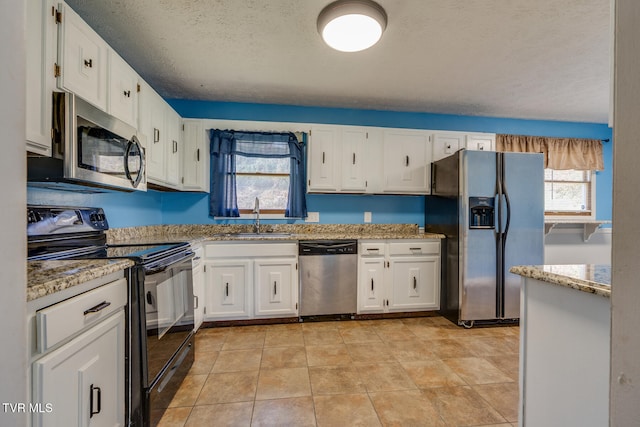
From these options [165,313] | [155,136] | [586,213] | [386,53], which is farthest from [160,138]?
[586,213]

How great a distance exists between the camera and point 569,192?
3830mm

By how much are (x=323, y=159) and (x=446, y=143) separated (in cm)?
150

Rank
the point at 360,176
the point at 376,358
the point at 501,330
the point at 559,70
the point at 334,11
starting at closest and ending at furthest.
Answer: the point at 334,11
the point at 376,358
the point at 559,70
the point at 501,330
the point at 360,176

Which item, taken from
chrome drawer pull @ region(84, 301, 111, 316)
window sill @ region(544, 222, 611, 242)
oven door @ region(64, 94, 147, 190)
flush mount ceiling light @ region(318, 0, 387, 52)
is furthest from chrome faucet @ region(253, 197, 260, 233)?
window sill @ region(544, 222, 611, 242)

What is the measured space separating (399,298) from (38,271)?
279 centimetres

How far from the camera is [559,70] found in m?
2.50

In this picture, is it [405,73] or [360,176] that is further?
[360,176]

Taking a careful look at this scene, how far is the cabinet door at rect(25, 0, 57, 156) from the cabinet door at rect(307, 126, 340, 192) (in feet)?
7.13

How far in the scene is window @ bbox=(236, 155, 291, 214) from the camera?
10.6 ft

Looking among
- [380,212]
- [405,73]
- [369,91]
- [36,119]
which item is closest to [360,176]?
[380,212]

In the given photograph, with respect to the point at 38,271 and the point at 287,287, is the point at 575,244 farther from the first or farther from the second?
the point at 38,271

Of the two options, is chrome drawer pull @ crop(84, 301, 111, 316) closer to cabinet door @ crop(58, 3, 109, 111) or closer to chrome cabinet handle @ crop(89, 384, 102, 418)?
chrome cabinet handle @ crop(89, 384, 102, 418)

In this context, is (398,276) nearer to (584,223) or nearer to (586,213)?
(584,223)

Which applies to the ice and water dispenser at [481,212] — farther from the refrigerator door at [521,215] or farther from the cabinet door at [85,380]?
the cabinet door at [85,380]
